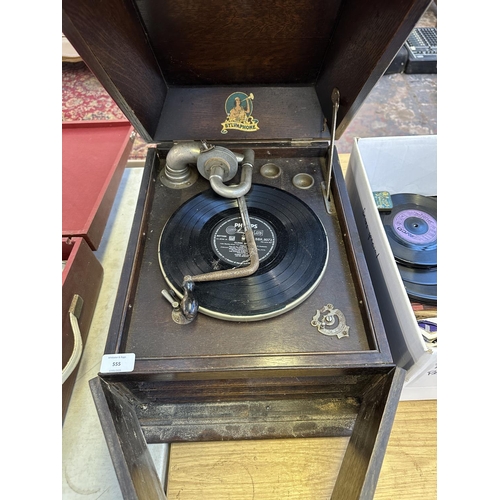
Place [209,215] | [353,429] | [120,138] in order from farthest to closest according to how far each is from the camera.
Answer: [120,138] → [209,215] → [353,429]

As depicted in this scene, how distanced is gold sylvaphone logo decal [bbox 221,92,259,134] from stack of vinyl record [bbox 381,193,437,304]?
590 millimetres

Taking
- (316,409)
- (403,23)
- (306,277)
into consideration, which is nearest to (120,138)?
(306,277)

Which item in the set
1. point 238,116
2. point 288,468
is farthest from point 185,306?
point 238,116

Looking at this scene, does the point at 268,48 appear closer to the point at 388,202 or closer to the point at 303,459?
the point at 388,202

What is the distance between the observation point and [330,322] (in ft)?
3.24

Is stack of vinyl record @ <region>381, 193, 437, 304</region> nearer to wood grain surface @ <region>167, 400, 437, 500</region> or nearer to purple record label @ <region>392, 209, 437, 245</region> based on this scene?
purple record label @ <region>392, 209, 437, 245</region>

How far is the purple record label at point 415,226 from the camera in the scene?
1.39m

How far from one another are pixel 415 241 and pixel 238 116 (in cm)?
76

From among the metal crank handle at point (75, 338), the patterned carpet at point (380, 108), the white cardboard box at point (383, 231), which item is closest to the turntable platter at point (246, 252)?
the white cardboard box at point (383, 231)

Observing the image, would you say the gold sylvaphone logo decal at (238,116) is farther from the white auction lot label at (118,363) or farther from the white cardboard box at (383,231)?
the white auction lot label at (118,363)

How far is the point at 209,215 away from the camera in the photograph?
4.02 feet

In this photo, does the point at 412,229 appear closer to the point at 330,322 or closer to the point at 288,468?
the point at 330,322

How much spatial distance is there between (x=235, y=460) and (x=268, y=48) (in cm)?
124

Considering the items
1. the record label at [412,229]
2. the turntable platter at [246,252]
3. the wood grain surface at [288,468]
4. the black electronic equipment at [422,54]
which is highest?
the black electronic equipment at [422,54]
